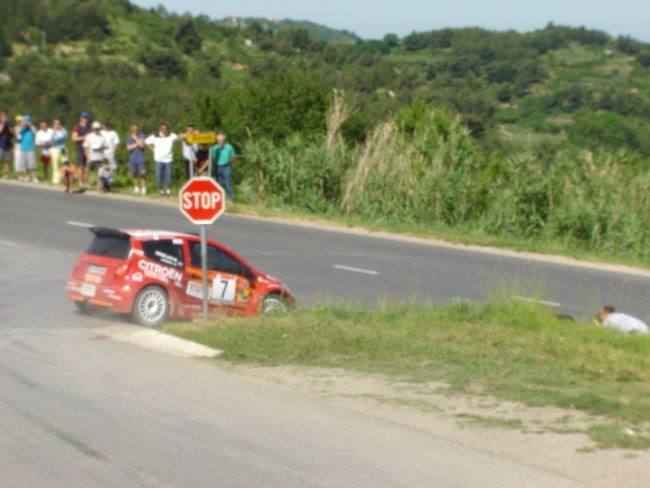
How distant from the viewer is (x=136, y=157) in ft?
102

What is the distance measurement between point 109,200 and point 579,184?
11928 mm

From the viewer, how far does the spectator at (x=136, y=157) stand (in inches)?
1207

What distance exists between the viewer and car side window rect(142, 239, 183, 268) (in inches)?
618

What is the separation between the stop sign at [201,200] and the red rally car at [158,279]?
1.44 meters

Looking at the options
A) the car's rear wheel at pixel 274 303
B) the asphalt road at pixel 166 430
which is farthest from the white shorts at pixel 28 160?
the car's rear wheel at pixel 274 303

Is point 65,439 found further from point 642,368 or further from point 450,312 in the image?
point 450,312

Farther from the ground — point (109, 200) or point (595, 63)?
point (595, 63)

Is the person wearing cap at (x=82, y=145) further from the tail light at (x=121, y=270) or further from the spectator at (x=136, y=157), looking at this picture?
the tail light at (x=121, y=270)

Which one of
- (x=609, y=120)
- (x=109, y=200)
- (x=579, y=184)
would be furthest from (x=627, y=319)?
(x=609, y=120)

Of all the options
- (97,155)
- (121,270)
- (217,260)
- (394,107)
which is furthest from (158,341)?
(394,107)

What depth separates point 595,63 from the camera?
112438 millimetres

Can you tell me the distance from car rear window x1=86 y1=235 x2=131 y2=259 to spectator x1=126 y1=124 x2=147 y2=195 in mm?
14908

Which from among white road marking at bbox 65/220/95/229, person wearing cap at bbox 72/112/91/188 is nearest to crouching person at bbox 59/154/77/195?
person wearing cap at bbox 72/112/91/188

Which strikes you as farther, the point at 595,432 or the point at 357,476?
the point at 595,432
